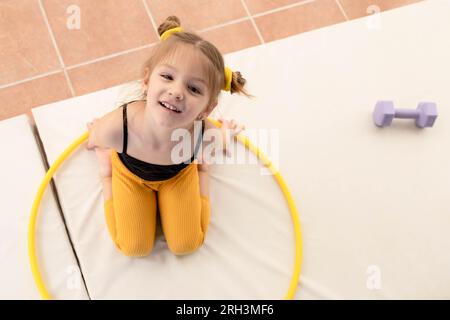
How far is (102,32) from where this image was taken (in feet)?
5.24

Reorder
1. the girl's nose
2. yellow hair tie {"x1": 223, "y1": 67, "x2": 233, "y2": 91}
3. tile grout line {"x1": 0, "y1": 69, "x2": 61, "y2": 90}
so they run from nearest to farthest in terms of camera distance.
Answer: the girl's nose, yellow hair tie {"x1": 223, "y1": 67, "x2": 233, "y2": 91}, tile grout line {"x1": 0, "y1": 69, "x2": 61, "y2": 90}

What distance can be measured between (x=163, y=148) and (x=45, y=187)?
322 millimetres

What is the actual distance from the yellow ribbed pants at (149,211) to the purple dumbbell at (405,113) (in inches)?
22.0

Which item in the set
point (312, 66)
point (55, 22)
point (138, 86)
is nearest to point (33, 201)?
point (138, 86)

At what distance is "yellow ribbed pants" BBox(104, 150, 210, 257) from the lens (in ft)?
3.55

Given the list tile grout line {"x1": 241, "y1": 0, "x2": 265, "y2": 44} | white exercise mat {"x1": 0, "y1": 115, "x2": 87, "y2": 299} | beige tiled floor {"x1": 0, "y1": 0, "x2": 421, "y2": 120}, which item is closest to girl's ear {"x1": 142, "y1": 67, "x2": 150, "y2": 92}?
white exercise mat {"x1": 0, "y1": 115, "x2": 87, "y2": 299}

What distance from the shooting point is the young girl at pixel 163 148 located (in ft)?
2.98

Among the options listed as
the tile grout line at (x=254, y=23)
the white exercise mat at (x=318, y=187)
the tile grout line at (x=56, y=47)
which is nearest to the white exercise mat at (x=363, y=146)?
the white exercise mat at (x=318, y=187)

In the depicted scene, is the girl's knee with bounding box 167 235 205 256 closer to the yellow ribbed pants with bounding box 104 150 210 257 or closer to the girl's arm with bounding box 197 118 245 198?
the yellow ribbed pants with bounding box 104 150 210 257

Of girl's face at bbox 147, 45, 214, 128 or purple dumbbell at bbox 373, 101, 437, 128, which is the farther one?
purple dumbbell at bbox 373, 101, 437, 128

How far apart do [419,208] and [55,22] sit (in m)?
1.29

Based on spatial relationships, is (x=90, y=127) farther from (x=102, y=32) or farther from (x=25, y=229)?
(x=102, y=32)

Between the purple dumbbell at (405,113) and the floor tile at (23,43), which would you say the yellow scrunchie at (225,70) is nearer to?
the purple dumbbell at (405,113)
